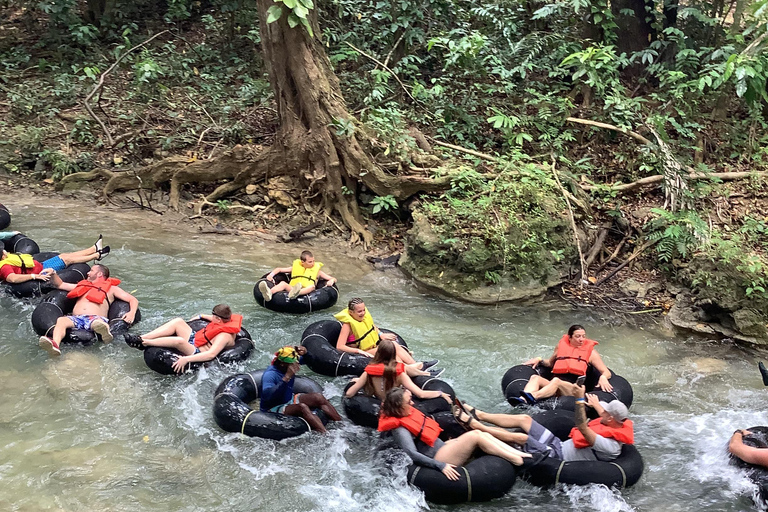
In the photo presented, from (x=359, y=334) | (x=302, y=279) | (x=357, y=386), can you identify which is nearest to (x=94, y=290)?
(x=302, y=279)

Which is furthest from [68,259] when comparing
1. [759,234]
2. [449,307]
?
[759,234]

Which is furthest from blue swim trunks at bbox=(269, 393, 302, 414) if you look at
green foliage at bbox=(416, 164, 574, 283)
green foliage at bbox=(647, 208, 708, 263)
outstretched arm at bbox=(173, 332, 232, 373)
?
green foliage at bbox=(647, 208, 708, 263)

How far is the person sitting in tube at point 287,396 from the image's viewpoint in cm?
581

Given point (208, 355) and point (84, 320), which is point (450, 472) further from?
point (84, 320)

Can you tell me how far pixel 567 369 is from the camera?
6531mm

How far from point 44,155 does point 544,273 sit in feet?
32.4

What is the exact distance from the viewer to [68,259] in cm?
863

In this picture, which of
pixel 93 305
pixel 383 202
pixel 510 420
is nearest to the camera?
pixel 510 420

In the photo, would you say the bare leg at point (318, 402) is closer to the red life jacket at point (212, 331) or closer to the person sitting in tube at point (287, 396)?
the person sitting in tube at point (287, 396)

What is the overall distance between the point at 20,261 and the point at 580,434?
7.19m

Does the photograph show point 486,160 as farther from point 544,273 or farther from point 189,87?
point 189,87

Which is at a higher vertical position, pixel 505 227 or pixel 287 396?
pixel 505 227

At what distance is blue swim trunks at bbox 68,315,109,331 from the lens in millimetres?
7105

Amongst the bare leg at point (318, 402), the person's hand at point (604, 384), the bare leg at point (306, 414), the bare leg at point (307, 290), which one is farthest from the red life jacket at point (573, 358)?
the bare leg at point (307, 290)
